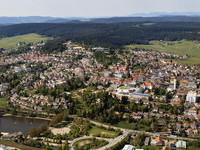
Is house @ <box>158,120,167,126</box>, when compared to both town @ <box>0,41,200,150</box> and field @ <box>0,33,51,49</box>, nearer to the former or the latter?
town @ <box>0,41,200,150</box>

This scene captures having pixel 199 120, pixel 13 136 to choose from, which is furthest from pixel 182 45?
pixel 13 136

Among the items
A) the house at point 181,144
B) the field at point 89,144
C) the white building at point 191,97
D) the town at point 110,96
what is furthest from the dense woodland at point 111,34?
the house at point 181,144

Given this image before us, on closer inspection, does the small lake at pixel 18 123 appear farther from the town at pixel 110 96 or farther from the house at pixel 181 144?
the house at pixel 181 144

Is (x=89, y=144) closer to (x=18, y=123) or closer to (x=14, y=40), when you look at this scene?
(x=18, y=123)

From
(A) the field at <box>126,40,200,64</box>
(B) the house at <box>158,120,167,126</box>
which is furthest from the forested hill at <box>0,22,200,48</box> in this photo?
(B) the house at <box>158,120,167,126</box>

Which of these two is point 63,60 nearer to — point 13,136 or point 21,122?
point 21,122

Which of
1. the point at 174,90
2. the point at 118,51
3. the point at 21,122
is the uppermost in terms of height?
the point at 118,51
